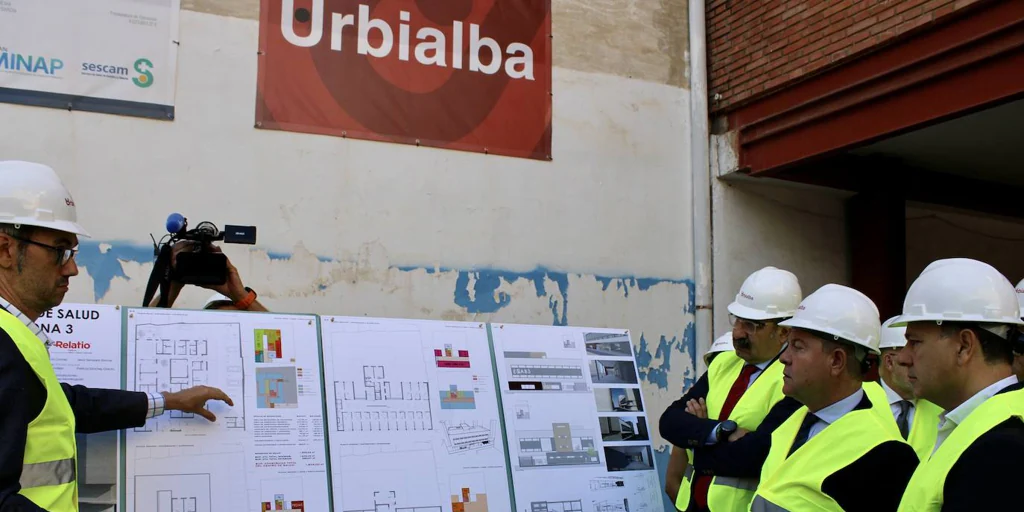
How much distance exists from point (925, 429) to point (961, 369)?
59.9 inches

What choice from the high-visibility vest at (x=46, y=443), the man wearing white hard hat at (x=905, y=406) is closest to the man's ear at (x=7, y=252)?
the high-visibility vest at (x=46, y=443)

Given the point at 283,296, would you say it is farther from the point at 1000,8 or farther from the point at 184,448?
the point at 1000,8

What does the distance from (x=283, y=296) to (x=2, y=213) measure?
3498 mm

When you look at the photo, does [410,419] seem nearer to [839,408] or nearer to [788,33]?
[839,408]

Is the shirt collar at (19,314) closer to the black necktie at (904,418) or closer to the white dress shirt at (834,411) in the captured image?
the white dress shirt at (834,411)

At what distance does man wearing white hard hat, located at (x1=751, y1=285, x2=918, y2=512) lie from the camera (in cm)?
245

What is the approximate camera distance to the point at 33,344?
2141mm

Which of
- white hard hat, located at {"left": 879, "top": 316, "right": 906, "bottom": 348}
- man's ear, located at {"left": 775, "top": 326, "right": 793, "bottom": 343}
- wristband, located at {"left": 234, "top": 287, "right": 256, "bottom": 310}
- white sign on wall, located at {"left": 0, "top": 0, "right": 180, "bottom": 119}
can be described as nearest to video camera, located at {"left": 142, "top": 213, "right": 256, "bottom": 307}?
wristband, located at {"left": 234, "top": 287, "right": 256, "bottom": 310}

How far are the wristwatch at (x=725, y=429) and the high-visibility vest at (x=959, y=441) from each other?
1.26 m

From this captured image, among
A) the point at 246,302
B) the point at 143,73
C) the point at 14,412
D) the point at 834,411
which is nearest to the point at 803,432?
the point at 834,411

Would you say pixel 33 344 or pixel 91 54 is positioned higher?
pixel 91 54

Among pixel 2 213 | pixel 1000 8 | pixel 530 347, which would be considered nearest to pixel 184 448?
pixel 2 213

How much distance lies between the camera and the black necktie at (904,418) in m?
3.96

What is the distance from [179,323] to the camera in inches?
137
